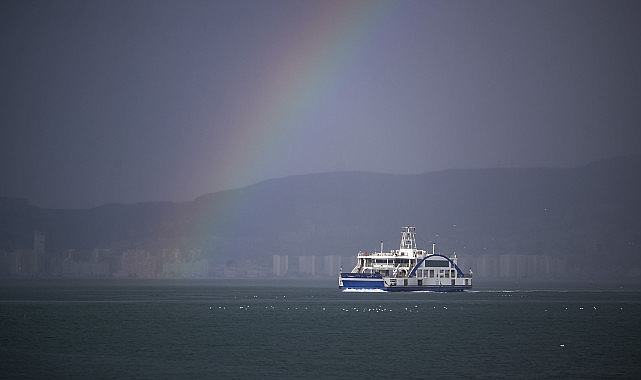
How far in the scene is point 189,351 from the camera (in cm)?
10294

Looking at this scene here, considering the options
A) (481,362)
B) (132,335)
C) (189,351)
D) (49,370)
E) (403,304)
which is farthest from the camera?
(403,304)

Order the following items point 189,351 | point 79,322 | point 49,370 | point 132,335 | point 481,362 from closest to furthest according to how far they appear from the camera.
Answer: point 49,370, point 481,362, point 189,351, point 132,335, point 79,322

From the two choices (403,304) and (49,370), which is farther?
(403,304)

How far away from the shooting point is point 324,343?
11150cm

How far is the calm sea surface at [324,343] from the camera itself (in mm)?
86488

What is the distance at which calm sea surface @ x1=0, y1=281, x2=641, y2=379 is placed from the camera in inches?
3405

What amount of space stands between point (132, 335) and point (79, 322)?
83.2ft

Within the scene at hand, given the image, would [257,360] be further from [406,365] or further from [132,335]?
[132,335]

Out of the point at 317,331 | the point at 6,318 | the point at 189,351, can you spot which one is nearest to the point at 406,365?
the point at 189,351

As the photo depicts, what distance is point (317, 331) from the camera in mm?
127625

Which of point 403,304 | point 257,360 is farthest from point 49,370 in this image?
point 403,304

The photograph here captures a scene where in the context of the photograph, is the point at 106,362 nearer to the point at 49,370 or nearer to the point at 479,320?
the point at 49,370

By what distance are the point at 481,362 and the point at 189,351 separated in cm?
2830

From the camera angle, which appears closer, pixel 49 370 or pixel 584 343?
pixel 49 370
